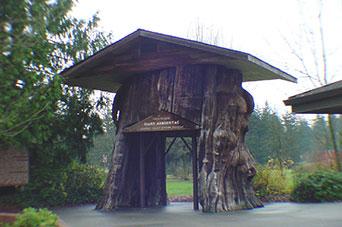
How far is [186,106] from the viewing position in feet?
41.3

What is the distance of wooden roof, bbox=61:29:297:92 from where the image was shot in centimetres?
1170

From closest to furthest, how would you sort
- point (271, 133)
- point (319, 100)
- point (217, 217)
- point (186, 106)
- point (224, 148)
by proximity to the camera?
point (319, 100) → point (217, 217) → point (224, 148) → point (186, 106) → point (271, 133)

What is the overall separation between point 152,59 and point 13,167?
5.42m

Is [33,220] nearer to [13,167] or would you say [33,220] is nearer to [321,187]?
[13,167]

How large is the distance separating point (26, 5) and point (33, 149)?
8690 millimetres

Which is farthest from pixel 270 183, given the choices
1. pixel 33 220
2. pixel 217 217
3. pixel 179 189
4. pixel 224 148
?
pixel 33 220

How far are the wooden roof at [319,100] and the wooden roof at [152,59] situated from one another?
2.81 metres

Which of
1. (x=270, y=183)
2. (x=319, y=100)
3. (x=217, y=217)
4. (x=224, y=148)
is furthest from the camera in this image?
(x=270, y=183)

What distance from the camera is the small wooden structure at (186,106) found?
11984mm

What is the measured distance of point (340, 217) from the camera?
32.4 ft

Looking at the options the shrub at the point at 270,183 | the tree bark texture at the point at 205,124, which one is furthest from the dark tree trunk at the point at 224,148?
the shrub at the point at 270,183

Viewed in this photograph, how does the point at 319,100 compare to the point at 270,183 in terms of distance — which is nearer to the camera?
the point at 319,100

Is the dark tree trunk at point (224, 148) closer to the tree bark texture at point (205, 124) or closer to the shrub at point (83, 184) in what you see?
the tree bark texture at point (205, 124)

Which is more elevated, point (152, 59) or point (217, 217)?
point (152, 59)
